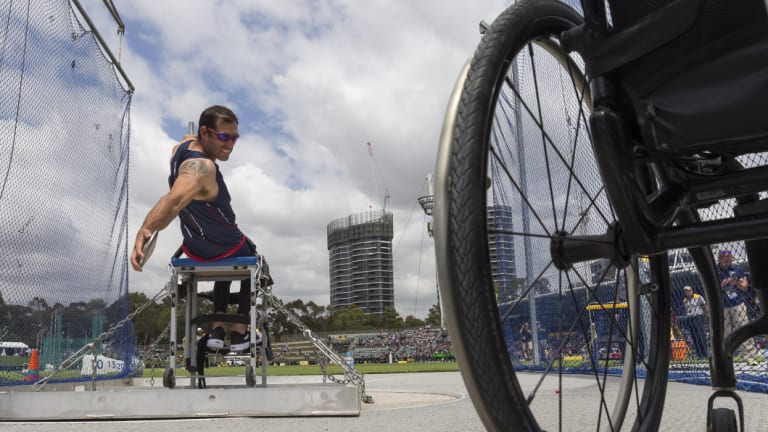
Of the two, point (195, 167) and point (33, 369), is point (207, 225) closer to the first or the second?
point (195, 167)

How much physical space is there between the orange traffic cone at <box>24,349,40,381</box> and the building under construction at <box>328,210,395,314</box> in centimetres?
10129

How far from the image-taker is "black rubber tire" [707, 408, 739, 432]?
1830 mm

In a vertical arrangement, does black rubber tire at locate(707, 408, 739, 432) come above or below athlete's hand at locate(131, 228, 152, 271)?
below

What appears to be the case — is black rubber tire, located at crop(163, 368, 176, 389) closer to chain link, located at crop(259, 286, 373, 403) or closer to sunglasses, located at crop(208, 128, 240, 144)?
chain link, located at crop(259, 286, 373, 403)

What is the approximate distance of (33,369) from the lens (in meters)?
7.10

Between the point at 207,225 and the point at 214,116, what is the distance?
4.09 feet

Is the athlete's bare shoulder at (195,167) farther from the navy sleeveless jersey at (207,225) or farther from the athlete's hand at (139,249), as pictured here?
the athlete's hand at (139,249)

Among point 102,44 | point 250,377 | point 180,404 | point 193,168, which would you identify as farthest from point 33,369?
point 102,44

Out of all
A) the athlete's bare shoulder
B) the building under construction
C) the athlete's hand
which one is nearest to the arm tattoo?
the athlete's bare shoulder

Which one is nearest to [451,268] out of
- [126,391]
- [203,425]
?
[203,425]

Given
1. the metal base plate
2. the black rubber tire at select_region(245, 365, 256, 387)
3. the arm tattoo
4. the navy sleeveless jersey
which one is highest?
the arm tattoo

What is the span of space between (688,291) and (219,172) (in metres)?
5.38

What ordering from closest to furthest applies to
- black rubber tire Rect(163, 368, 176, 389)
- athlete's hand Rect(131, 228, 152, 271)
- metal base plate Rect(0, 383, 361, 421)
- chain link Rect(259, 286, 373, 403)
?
1. metal base plate Rect(0, 383, 361, 421)
2. athlete's hand Rect(131, 228, 152, 271)
3. black rubber tire Rect(163, 368, 176, 389)
4. chain link Rect(259, 286, 373, 403)

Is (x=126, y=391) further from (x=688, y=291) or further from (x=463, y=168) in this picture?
(x=688, y=291)
